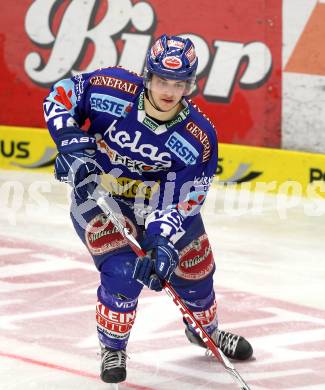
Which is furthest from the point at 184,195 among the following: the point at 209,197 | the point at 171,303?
the point at 209,197

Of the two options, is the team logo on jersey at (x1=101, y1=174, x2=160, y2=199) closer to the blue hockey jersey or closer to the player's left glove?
the blue hockey jersey

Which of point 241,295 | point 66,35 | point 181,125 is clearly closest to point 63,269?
point 241,295

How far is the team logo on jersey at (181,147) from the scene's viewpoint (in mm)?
4801

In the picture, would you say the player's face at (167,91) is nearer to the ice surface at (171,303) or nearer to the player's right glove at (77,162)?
the player's right glove at (77,162)

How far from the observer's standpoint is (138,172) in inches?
196

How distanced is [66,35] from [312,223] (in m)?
2.86

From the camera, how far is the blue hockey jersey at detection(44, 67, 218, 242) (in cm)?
480

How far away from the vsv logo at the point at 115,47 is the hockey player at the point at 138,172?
3875mm

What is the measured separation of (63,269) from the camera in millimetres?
6648

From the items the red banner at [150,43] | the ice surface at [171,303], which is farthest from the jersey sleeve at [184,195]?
the red banner at [150,43]

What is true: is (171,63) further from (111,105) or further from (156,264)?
(156,264)

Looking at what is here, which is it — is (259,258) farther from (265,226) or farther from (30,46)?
(30,46)

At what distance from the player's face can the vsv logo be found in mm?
4075

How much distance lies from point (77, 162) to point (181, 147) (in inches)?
18.0
